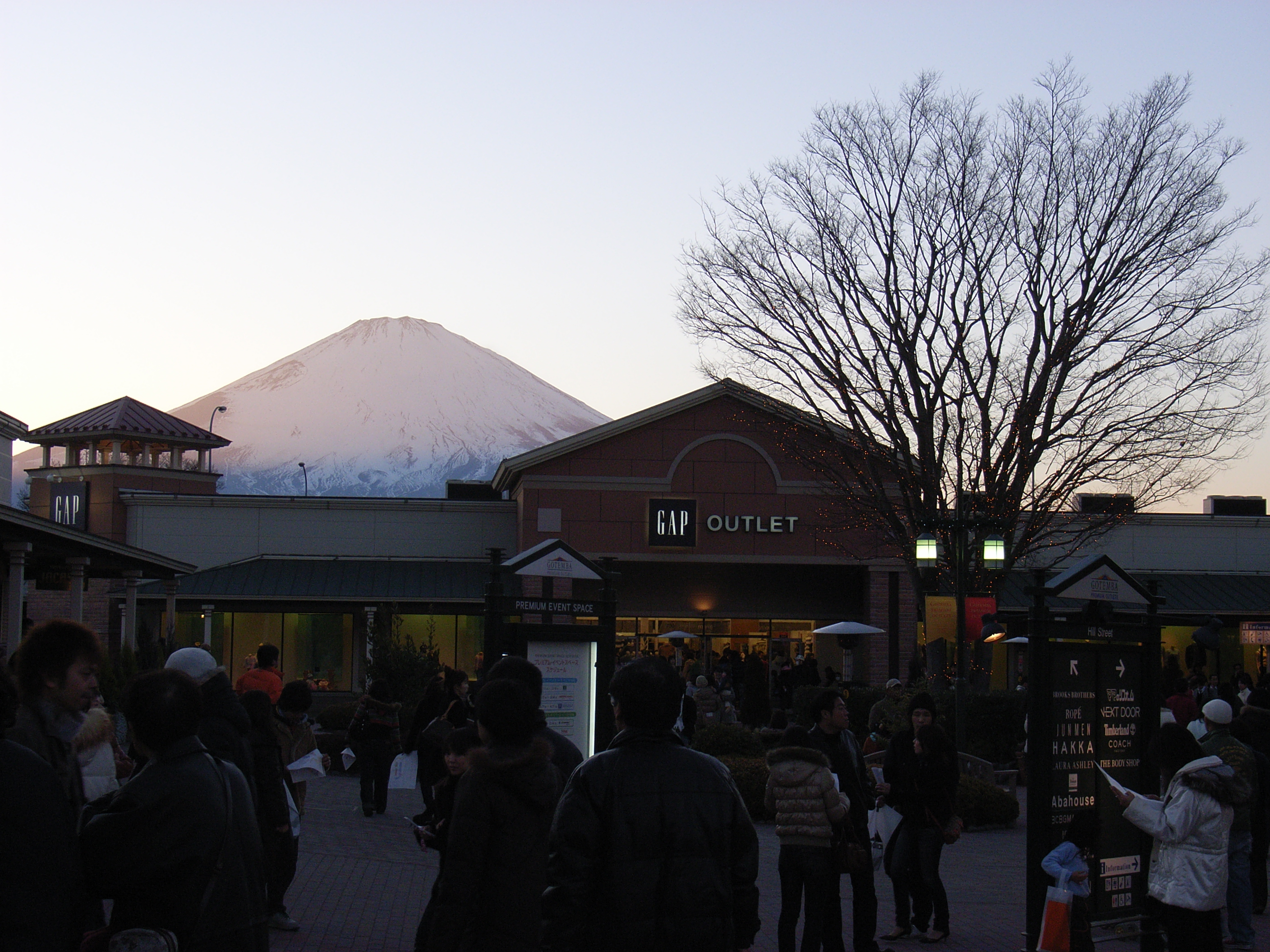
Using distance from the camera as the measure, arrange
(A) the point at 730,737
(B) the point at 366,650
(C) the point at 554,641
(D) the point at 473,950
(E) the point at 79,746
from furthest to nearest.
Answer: (B) the point at 366,650
(A) the point at 730,737
(C) the point at 554,641
(E) the point at 79,746
(D) the point at 473,950

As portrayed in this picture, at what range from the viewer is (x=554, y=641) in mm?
10383

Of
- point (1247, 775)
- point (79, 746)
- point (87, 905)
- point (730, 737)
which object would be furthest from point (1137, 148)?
point (87, 905)

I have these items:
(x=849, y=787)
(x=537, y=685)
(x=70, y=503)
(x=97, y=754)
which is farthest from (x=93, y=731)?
(x=70, y=503)

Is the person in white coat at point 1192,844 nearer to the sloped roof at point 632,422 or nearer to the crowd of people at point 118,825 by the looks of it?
the crowd of people at point 118,825

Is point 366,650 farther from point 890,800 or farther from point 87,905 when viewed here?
point 87,905

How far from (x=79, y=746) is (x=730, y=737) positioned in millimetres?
13949

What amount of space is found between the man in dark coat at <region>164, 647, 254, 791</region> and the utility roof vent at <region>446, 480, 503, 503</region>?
113 ft

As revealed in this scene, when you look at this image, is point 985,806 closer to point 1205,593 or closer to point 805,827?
point 805,827

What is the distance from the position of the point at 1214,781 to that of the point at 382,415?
147 meters

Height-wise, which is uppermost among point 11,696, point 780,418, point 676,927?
point 780,418

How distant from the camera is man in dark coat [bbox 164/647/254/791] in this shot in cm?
634

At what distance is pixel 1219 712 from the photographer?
9.38 meters

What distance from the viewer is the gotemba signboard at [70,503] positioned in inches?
1566

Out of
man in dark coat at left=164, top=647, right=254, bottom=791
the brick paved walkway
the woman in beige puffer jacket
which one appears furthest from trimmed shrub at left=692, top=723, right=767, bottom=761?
man in dark coat at left=164, top=647, right=254, bottom=791
